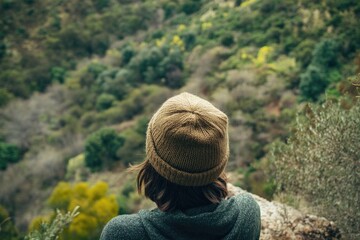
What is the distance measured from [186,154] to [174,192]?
220mm

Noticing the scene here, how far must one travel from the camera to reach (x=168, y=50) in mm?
35312

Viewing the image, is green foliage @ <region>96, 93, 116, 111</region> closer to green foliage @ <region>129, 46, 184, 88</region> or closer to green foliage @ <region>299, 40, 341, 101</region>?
green foliage @ <region>129, 46, 184, 88</region>

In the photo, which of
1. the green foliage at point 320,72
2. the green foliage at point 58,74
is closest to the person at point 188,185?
the green foliage at point 320,72

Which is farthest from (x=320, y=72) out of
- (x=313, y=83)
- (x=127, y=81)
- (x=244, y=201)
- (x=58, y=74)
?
(x=58, y=74)

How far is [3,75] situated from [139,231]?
39273 millimetres

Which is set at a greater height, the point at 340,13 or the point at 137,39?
the point at 340,13

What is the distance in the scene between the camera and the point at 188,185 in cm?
196

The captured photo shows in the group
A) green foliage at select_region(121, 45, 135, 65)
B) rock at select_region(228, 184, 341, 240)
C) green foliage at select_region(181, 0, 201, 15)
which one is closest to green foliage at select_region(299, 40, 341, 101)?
rock at select_region(228, 184, 341, 240)

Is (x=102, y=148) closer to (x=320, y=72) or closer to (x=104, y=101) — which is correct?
(x=104, y=101)

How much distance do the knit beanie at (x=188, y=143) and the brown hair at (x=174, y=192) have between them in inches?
2.3

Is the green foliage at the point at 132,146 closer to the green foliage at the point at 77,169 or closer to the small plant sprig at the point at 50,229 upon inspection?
the green foliage at the point at 77,169

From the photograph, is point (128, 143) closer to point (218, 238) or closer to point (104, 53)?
point (104, 53)

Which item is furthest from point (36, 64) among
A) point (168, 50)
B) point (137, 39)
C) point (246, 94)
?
point (246, 94)

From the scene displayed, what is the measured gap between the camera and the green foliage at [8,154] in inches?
1168
